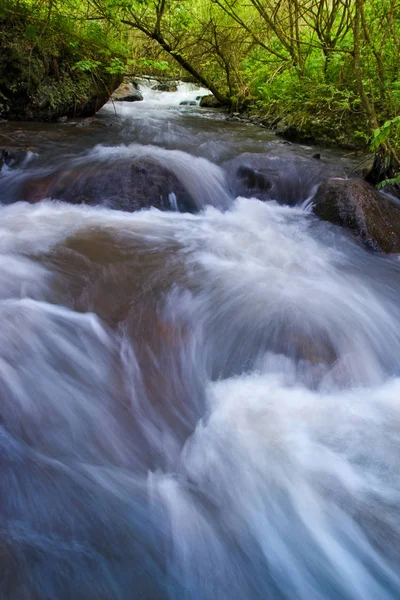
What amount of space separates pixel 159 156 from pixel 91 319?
3.54m

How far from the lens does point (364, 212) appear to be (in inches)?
176

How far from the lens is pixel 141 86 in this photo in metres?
13.6

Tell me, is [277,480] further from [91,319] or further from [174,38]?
[174,38]

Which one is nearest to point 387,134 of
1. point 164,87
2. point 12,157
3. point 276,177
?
point 276,177

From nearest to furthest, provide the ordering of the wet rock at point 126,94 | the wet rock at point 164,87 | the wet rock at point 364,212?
the wet rock at point 364,212, the wet rock at point 126,94, the wet rock at point 164,87

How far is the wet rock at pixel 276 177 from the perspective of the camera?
5.50m

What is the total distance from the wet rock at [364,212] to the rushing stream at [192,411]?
0.19 m

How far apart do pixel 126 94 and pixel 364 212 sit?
939 cm

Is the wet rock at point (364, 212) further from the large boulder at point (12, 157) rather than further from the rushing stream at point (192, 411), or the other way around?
the large boulder at point (12, 157)

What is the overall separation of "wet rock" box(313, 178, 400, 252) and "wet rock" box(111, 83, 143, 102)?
8.17 metres

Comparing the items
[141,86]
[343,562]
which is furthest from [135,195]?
[141,86]

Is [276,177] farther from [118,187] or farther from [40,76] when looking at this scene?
[40,76]

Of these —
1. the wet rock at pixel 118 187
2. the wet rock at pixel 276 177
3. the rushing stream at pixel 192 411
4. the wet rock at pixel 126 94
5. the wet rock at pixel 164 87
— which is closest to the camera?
the rushing stream at pixel 192 411

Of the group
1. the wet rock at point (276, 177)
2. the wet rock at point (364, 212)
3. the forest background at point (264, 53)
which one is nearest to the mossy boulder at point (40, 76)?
the forest background at point (264, 53)
